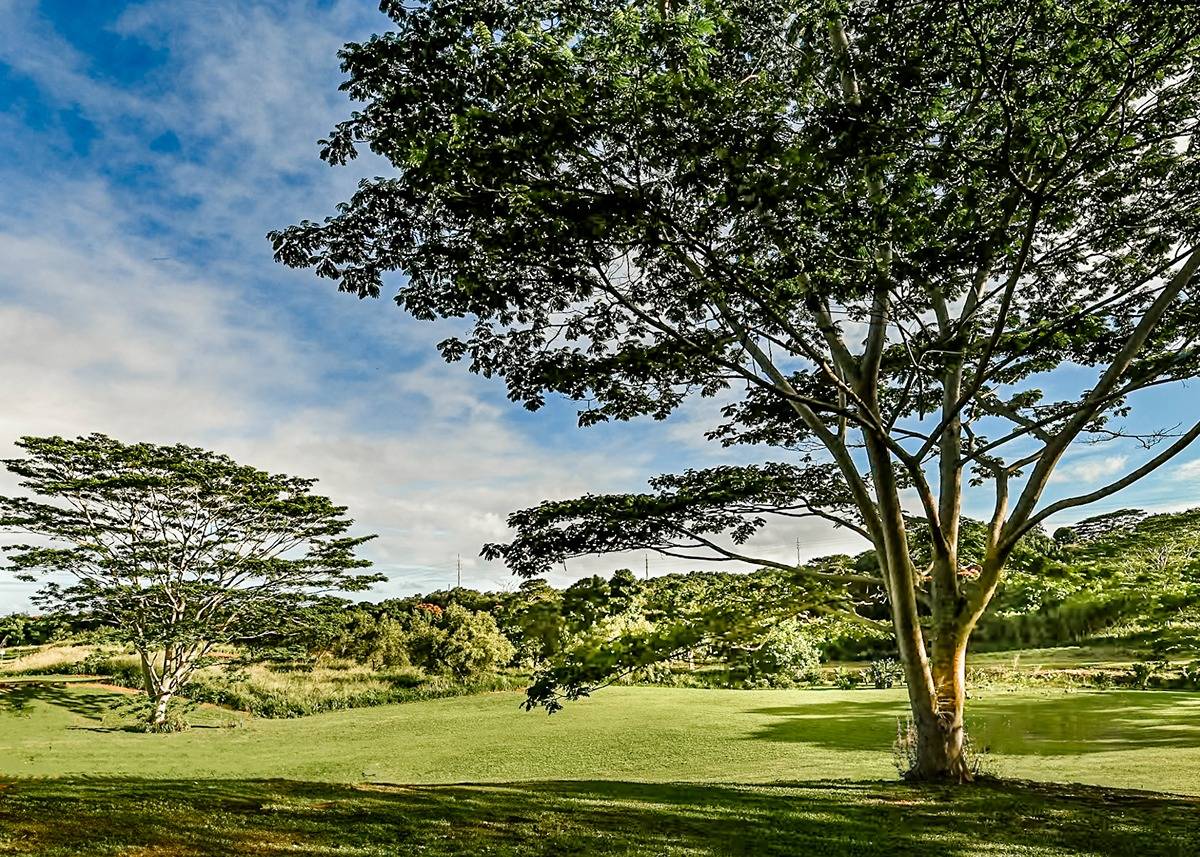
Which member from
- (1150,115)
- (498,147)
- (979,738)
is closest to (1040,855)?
(1150,115)

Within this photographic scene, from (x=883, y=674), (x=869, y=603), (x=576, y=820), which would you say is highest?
(x=869, y=603)

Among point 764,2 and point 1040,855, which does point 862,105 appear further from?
point 1040,855

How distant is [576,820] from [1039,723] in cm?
1440

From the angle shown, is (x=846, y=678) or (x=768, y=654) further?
(x=846, y=678)

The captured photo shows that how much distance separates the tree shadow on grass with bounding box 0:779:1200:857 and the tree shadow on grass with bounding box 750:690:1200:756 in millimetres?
6872

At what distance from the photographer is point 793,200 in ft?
13.5

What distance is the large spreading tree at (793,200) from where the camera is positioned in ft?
12.9

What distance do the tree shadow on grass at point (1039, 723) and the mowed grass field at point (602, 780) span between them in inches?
4.1

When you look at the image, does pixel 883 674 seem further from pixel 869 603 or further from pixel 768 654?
pixel 768 654

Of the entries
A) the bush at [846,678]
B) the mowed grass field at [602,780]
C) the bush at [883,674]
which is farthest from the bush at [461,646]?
the bush at [883,674]

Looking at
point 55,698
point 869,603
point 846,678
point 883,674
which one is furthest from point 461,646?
point 869,603

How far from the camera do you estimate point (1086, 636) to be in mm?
6805

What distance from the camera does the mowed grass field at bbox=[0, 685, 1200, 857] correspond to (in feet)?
12.5

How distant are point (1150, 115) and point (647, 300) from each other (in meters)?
3.49
